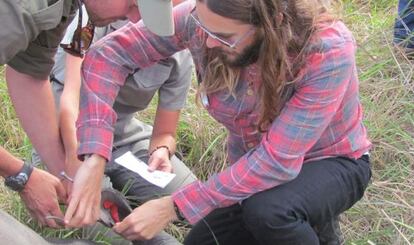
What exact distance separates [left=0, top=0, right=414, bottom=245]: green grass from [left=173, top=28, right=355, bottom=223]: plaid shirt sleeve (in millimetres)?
536

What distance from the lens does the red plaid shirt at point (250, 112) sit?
2.25 meters

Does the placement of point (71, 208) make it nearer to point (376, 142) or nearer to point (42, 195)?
point (42, 195)

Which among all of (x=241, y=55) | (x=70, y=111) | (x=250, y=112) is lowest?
(x=70, y=111)

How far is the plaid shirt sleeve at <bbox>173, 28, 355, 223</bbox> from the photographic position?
224 centimetres

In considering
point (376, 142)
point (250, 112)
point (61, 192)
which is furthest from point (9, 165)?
point (376, 142)

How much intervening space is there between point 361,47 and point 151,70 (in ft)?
4.01

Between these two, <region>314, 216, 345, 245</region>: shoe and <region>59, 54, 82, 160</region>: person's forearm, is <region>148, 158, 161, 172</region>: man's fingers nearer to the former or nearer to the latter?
<region>59, 54, 82, 160</region>: person's forearm

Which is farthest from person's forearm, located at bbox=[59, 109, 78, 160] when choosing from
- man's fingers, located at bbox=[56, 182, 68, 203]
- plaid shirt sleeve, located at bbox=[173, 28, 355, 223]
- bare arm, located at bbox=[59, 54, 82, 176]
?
plaid shirt sleeve, located at bbox=[173, 28, 355, 223]

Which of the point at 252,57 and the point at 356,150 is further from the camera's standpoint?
the point at 356,150

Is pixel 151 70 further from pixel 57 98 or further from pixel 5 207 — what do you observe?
pixel 5 207

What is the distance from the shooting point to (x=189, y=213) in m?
2.40

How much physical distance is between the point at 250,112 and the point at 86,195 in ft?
1.90

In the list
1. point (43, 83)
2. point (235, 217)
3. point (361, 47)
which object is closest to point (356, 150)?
point (235, 217)

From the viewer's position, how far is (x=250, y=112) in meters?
2.45
